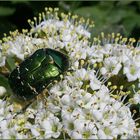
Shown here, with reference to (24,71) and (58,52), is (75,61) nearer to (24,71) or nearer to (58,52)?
(58,52)

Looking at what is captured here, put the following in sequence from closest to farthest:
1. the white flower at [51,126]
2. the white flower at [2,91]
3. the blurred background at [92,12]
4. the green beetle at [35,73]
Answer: the white flower at [51,126] → the green beetle at [35,73] → the white flower at [2,91] → the blurred background at [92,12]

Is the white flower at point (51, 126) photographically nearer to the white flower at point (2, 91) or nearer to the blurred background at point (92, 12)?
the white flower at point (2, 91)

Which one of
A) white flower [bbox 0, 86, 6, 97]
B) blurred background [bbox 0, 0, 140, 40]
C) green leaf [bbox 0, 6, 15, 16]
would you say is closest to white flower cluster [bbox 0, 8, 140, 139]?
white flower [bbox 0, 86, 6, 97]

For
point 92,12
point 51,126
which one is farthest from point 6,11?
point 51,126

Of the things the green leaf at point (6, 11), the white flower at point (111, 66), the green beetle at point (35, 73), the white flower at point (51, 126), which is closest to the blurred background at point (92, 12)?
the green leaf at point (6, 11)

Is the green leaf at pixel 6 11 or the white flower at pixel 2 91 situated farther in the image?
the green leaf at pixel 6 11

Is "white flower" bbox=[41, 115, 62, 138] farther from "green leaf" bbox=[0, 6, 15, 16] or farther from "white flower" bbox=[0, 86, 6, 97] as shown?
"green leaf" bbox=[0, 6, 15, 16]

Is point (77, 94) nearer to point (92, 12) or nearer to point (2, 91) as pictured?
point (2, 91)
